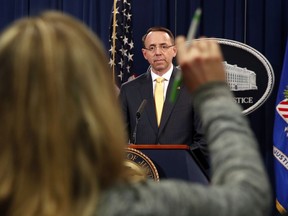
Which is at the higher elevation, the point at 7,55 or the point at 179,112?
the point at 7,55

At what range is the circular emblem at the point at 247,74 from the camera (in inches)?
201

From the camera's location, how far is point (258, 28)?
5.40 m

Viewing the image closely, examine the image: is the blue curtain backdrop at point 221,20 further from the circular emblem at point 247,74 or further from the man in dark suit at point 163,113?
the man in dark suit at point 163,113

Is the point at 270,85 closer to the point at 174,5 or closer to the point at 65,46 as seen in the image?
the point at 174,5

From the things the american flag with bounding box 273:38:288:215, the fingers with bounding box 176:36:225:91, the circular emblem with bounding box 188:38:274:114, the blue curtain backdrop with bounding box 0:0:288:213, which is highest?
the blue curtain backdrop with bounding box 0:0:288:213

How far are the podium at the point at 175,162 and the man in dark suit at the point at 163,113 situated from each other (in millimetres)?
755

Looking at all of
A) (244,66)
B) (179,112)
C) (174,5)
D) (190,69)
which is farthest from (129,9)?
(190,69)

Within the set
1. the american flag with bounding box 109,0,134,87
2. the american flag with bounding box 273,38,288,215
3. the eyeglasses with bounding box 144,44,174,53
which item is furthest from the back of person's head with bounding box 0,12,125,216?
the american flag with bounding box 109,0,134,87

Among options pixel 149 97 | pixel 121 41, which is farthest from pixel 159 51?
pixel 121 41

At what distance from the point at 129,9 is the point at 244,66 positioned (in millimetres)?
1132

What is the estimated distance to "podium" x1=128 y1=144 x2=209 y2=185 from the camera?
9.04 ft

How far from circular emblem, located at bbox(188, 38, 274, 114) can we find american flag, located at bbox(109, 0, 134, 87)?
32.1 inches

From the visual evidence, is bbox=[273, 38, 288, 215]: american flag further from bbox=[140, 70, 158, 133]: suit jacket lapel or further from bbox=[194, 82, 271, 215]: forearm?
bbox=[194, 82, 271, 215]: forearm

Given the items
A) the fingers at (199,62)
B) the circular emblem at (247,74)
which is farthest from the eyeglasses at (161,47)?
the fingers at (199,62)
